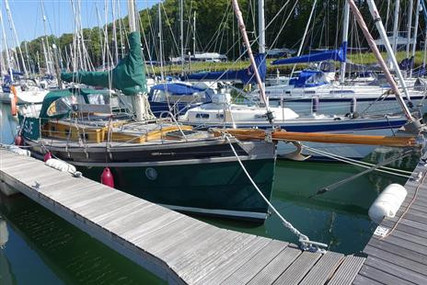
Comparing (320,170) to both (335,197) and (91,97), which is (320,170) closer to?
(335,197)

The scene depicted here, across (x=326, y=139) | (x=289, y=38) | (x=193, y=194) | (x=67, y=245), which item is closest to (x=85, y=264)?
(x=67, y=245)

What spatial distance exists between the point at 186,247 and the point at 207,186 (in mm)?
2889

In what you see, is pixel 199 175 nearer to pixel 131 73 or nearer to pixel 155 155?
pixel 155 155

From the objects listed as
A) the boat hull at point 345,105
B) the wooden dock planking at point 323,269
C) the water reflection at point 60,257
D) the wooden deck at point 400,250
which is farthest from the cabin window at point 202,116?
the wooden dock planking at point 323,269

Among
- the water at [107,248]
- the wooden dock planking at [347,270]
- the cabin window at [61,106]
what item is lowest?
the water at [107,248]

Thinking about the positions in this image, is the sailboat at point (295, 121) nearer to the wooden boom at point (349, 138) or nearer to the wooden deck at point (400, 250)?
the wooden boom at point (349, 138)

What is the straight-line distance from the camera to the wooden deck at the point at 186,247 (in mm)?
3914

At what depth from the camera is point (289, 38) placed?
2224 inches

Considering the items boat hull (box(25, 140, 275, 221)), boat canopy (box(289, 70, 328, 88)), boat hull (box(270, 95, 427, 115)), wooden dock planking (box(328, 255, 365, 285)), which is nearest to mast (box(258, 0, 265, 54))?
boat hull (box(270, 95, 427, 115))

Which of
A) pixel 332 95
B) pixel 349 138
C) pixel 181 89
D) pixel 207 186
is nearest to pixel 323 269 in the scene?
pixel 349 138

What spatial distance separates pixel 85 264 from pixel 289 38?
54936 mm

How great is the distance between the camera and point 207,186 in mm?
7496

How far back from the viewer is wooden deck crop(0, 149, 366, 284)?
3.91 metres

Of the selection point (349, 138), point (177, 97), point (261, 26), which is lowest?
point (177, 97)
